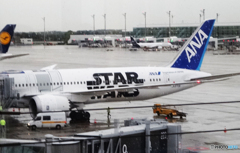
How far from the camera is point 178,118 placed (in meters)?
28.4

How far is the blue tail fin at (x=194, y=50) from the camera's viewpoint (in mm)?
34125

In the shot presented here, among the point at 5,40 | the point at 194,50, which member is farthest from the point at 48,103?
the point at 194,50

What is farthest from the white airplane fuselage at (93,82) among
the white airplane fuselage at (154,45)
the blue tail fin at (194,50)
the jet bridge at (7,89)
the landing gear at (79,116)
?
the white airplane fuselage at (154,45)

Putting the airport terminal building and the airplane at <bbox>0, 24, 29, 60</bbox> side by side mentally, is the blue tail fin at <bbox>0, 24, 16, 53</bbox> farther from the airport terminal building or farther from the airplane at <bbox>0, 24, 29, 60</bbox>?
the airport terminal building

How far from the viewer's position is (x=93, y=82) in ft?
98.1

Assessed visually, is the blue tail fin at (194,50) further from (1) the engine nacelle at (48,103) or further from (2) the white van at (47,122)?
(2) the white van at (47,122)

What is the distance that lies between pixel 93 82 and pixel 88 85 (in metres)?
0.38

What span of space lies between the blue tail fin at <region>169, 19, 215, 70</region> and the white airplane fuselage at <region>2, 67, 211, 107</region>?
1.44 metres

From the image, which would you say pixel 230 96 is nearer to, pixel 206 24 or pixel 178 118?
pixel 206 24

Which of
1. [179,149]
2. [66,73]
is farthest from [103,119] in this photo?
[179,149]

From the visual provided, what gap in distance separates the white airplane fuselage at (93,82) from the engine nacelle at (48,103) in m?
1.07

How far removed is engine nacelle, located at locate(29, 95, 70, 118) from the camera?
2652 centimetres

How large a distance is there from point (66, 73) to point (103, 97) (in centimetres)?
276

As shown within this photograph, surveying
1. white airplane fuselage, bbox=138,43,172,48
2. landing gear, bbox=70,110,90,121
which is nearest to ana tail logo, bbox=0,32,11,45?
landing gear, bbox=70,110,90,121
